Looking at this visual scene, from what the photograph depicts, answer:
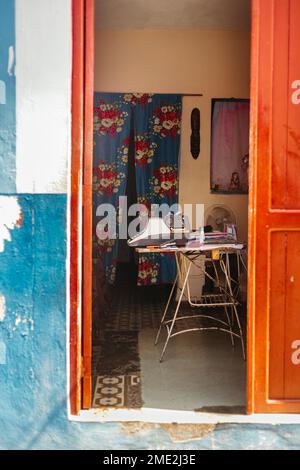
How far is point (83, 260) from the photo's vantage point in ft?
9.33

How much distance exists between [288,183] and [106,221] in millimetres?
3710

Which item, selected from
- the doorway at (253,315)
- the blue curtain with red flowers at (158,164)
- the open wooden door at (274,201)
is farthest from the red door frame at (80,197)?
the blue curtain with red flowers at (158,164)

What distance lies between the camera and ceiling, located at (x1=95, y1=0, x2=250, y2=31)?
5.30m

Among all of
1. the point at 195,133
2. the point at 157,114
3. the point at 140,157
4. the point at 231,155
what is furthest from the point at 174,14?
the point at 231,155

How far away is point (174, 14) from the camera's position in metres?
5.65

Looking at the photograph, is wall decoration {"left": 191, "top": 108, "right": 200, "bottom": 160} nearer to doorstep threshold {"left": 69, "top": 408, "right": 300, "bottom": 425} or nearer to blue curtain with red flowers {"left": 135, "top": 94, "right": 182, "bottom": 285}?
blue curtain with red flowers {"left": 135, "top": 94, "right": 182, "bottom": 285}

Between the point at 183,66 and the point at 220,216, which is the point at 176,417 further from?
the point at 183,66

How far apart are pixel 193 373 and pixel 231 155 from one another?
337 centimetres

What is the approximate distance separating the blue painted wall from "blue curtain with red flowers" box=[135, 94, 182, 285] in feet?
11.6

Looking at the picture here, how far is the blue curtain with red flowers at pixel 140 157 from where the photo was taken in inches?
242

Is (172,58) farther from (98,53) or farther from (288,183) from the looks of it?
(288,183)

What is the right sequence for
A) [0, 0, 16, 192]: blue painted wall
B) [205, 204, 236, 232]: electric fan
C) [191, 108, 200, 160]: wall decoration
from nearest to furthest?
[0, 0, 16, 192]: blue painted wall → [205, 204, 236, 232]: electric fan → [191, 108, 200, 160]: wall decoration

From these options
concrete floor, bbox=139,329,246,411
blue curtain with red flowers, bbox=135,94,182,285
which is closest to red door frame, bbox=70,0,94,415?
concrete floor, bbox=139,329,246,411
